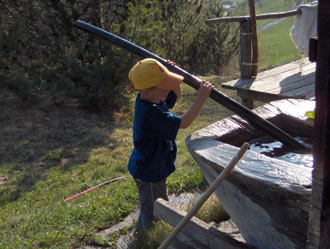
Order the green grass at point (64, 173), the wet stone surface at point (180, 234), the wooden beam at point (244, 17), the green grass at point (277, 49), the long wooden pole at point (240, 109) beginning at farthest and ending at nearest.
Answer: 1. the green grass at point (277, 49)
2. the wooden beam at point (244, 17)
3. the green grass at point (64, 173)
4. the long wooden pole at point (240, 109)
5. the wet stone surface at point (180, 234)

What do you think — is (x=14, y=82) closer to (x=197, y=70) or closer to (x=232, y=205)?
(x=232, y=205)

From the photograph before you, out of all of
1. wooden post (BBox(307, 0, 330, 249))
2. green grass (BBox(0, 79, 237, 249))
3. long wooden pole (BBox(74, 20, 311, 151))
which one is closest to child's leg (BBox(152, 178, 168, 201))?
green grass (BBox(0, 79, 237, 249))

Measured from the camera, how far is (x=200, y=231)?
82.5 inches

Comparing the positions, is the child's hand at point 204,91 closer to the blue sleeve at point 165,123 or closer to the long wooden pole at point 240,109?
the long wooden pole at point 240,109

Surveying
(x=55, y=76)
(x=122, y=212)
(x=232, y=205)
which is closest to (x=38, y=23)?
(x=55, y=76)

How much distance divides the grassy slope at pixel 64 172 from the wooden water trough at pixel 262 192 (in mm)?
1357

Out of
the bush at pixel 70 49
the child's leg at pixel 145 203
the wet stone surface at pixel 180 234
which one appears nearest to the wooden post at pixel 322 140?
the wet stone surface at pixel 180 234

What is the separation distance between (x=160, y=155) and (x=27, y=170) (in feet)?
8.75

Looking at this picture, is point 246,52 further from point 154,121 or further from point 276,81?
point 154,121

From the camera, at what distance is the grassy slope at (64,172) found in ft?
10.1

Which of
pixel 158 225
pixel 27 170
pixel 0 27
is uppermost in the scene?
pixel 0 27

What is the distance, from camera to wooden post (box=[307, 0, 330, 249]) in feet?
3.86

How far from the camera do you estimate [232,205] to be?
1972mm

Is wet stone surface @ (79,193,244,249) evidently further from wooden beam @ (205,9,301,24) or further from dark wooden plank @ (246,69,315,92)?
wooden beam @ (205,9,301,24)
